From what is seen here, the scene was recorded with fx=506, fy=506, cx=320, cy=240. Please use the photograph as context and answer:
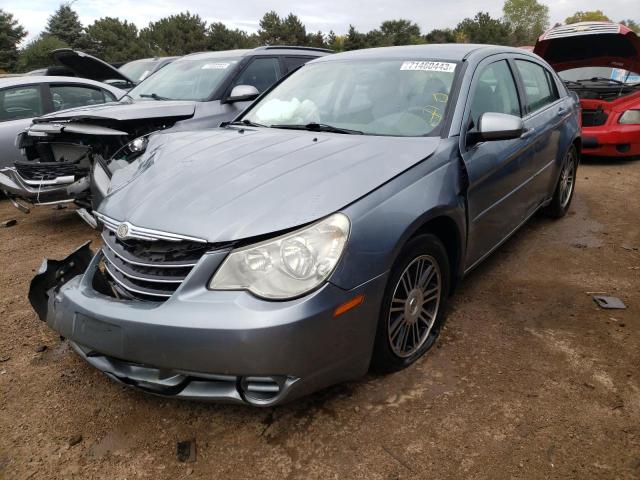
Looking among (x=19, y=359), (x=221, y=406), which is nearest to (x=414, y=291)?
(x=221, y=406)

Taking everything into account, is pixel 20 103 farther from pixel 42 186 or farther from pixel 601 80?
pixel 601 80

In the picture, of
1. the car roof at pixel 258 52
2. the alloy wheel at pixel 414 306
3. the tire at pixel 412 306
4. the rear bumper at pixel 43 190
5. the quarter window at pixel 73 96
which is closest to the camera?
the tire at pixel 412 306

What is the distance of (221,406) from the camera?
2.37 m

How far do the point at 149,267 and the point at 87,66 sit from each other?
257 inches

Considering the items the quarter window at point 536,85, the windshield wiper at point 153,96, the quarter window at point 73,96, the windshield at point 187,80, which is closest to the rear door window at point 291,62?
the windshield at point 187,80

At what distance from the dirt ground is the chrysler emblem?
804mm

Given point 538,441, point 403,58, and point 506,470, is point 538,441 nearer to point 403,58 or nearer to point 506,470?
point 506,470

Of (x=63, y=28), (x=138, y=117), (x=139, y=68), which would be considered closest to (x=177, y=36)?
(x=63, y=28)

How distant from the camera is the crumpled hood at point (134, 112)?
4578 mm

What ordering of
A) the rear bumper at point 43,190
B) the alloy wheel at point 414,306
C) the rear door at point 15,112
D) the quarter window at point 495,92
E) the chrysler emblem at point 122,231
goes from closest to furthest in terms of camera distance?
the chrysler emblem at point 122,231
the alloy wheel at point 414,306
the quarter window at point 495,92
the rear bumper at point 43,190
the rear door at point 15,112

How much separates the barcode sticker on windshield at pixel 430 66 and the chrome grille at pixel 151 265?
74.2 inches

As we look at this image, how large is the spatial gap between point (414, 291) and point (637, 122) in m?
6.11

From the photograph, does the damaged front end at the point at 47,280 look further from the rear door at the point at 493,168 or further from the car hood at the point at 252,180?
the rear door at the point at 493,168

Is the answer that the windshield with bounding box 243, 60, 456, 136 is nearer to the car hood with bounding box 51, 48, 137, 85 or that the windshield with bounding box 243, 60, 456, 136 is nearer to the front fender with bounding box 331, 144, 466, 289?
the front fender with bounding box 331, 144, 466, 289
